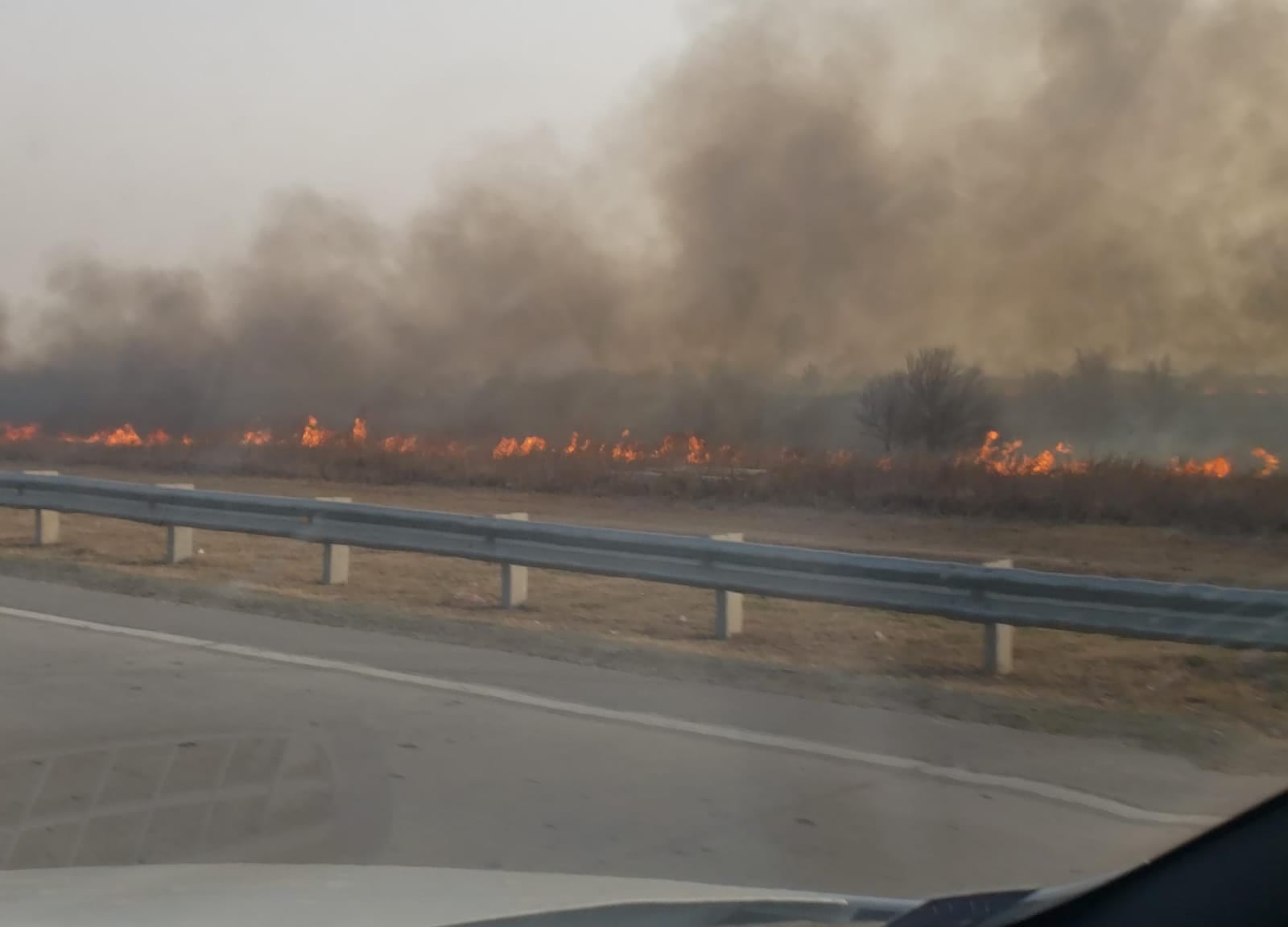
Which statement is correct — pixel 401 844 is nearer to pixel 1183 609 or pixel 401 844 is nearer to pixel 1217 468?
Answer: pixel 1183 609

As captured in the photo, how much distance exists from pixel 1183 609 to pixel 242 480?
19641 millimetres

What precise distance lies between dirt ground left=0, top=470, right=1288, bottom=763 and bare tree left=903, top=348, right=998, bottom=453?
10298 millimetres

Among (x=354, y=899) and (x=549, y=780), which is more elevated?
(x=354, y=899)

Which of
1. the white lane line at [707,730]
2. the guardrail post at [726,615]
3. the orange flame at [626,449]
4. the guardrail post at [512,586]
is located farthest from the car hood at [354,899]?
the orange flame at [626,449]

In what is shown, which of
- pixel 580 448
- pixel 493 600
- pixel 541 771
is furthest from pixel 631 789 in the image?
pixel 580 448

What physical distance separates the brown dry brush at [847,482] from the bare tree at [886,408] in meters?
5.47

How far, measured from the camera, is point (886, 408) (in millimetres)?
29656

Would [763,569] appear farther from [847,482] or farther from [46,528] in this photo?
[847,482]

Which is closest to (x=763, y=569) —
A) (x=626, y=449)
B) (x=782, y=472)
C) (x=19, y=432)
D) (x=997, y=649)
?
(x=997, y=649)

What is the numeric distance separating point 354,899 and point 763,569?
560 centimetres

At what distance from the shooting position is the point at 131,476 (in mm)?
24812

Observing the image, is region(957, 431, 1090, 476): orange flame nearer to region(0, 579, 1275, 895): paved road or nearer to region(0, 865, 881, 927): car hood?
region(0, 579, 1275, 895): paved road

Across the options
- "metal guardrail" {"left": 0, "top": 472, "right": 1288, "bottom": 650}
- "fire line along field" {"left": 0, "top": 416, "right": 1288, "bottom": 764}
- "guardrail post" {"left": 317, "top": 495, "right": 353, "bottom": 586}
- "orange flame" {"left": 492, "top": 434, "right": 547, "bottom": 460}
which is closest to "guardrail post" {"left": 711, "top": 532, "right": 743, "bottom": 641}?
"fire line along field" {"left": 0, "top": 416, "right": 1288, "bottom": 764}

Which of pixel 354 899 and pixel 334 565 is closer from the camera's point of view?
pixel 354 899
